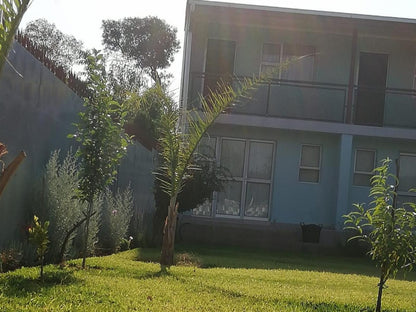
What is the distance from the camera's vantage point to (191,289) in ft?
22.1

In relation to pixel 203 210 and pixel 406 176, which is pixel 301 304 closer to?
pixel 203 210

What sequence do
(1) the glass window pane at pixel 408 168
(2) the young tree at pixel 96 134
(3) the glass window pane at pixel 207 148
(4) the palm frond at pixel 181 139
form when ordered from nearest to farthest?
1. (2) the young tree at pixel 96 134
2. (4) the palm frond at pixel 181 139
3. (3) the glass window pane at pixel 207 148
4. (1) the glass window pane at pixel 408 168

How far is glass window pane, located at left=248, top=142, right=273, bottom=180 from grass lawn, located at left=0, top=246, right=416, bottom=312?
6.36 m

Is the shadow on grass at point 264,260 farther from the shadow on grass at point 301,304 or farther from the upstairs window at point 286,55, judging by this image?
the upstairs window at point 286,55

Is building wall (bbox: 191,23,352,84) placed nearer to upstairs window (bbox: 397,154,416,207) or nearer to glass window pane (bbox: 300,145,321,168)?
glass window pane (bbox: 300,145,321,168)

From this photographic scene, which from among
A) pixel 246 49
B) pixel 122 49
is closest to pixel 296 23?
pixel 246 49

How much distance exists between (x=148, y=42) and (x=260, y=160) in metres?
25.6

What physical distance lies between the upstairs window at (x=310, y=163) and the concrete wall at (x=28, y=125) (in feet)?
28.8

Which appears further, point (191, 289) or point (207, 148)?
point (207, 148)

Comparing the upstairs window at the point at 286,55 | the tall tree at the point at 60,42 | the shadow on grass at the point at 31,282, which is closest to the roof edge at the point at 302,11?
the upstairs window at the point at 286,55

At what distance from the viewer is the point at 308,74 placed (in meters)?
17.1

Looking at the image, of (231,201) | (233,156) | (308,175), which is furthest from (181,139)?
(308,175)

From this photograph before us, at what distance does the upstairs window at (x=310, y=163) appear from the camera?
16.5 meters

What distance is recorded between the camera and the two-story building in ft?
51.3
